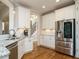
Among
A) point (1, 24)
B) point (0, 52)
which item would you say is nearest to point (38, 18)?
point (1, 24)

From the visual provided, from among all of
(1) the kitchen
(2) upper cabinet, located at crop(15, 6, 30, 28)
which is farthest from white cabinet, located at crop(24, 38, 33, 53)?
(2) upper cabinet, located at crop(15, 6, 30, 28)

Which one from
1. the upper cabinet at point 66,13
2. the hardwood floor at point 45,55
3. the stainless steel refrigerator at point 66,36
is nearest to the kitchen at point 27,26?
the upper cabinet at point 66,13

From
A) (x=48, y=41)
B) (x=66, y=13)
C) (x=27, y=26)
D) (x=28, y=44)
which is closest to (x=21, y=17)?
(x=27, y=26)

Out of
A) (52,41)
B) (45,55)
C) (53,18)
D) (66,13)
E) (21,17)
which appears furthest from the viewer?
(53,18)

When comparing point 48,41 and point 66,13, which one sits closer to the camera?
point 66,13

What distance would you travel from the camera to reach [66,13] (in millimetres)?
5000

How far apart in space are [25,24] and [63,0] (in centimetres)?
238

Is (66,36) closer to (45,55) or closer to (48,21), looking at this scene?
(45,55)

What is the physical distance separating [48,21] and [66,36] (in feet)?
7.89

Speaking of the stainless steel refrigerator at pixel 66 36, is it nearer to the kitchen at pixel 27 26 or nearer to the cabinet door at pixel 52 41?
the kitchen at pixel 27 26

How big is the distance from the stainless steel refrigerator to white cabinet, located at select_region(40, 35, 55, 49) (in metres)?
0.89

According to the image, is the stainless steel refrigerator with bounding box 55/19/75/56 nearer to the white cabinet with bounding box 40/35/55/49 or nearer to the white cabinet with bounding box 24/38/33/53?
the white cabinet with bounding box 40/35/55/49

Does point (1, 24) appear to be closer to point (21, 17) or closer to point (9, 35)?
point (9, 35)

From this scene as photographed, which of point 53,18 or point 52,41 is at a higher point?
point 53,18
